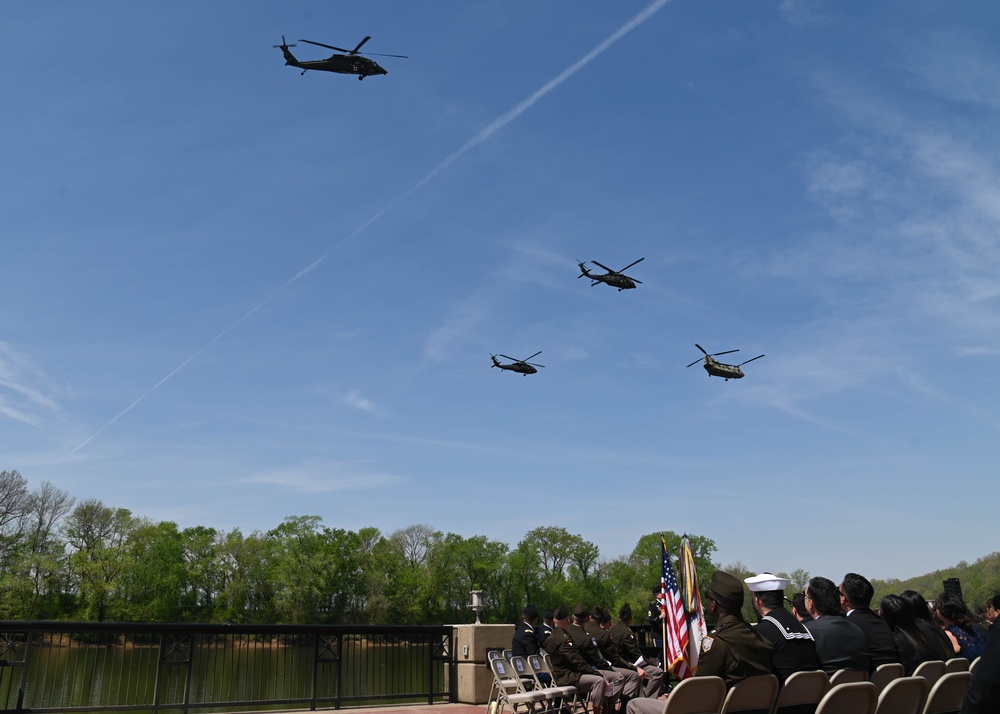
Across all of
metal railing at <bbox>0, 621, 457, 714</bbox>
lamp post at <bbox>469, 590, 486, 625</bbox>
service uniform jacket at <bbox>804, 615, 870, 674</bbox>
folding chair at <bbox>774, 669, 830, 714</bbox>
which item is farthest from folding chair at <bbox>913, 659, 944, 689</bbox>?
lamp post at <bbox>469, 590, 486, 625</bbox>

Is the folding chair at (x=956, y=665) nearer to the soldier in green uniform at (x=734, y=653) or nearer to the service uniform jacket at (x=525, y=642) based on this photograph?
the soldier in green uniform at (x=734, y=653)

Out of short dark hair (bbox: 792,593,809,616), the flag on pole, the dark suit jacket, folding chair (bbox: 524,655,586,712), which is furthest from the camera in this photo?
folding chair (bbox: 524,655,586,712)

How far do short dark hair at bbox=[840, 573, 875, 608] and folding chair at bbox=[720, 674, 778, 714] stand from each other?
1951mm

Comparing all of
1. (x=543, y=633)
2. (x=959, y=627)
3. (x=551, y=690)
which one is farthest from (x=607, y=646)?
(x=959, y=627)

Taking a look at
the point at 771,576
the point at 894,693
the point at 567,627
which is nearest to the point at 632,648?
the point at 567,627

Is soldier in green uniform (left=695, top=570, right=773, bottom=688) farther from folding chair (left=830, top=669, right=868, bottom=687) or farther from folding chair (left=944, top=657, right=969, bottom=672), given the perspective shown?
folding chair (left=944, top=657, right=969, bottom=672)

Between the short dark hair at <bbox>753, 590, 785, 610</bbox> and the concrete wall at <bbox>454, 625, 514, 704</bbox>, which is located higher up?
the short dark hair at <bbox>753, 590, 785, 610</bbox>

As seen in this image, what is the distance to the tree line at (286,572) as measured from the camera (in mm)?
59156

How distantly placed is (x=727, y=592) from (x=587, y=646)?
4.67m

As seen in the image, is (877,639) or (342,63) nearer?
(877,639)

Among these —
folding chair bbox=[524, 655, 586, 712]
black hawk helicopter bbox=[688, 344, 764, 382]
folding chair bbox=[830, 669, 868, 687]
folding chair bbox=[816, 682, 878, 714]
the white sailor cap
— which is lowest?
folding chair bbox=[524, 655, 586, 712]

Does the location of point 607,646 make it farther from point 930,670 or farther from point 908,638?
point 930,670

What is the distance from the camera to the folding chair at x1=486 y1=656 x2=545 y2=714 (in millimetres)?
8320

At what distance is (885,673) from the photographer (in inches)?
234
